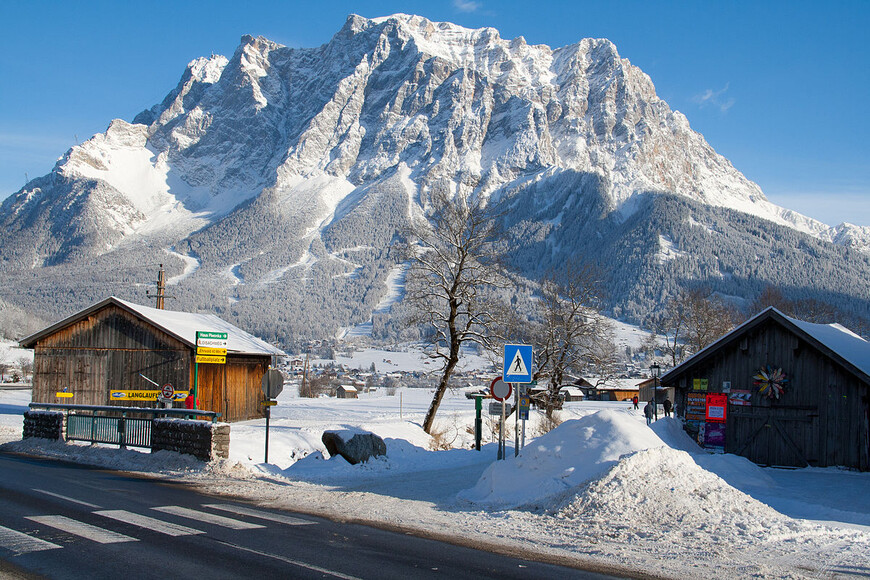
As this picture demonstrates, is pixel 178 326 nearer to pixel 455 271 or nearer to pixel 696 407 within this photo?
pixel 455 271

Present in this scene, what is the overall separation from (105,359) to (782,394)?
27.7 m

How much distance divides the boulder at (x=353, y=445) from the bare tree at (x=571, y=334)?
1734 cm

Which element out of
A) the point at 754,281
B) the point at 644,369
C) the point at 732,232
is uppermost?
the point at 732,232

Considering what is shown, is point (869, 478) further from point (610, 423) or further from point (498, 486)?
point (498, 486)

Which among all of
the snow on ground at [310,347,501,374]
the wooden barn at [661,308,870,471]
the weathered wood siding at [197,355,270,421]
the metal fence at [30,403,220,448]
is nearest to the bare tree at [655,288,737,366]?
the wooden barn at [661,308,870,471]

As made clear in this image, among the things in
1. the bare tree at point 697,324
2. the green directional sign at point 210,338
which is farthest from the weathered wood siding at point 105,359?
the bare tree at point 697,324

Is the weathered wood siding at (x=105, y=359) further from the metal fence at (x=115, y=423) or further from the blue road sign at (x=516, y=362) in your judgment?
the blue road sign at (x=516, y=362)

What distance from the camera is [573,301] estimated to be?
3778cm

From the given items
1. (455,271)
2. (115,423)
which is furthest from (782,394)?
(115,423)

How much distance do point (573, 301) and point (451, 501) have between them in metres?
26.1

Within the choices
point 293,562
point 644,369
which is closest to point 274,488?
point 293,562

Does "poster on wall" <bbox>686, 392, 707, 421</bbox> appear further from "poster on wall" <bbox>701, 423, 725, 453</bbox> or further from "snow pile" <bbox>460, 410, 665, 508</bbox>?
"snow pile" <bbox>460, 410, 665, 508</bbox>

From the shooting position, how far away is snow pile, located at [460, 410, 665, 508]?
12.3m

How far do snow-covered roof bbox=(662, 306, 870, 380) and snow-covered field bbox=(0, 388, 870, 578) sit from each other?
3.14m
